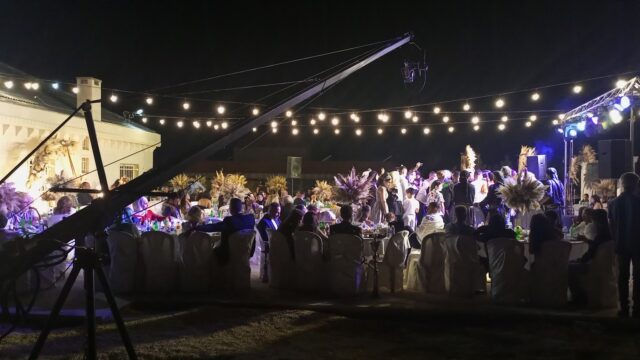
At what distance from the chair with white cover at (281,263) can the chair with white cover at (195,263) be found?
90cm

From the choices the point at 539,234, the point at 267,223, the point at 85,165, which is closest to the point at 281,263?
the point at 267,223

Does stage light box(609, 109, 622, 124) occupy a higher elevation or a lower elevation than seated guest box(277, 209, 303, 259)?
higher

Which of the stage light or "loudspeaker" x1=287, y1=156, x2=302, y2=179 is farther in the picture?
"loudspeaker" x1=287, y1=156, x2=302, y2=179

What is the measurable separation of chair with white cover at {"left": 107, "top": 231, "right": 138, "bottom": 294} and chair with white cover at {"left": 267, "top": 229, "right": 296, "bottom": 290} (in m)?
1.90

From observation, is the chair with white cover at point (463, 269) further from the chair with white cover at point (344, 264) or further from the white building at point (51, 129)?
the white building at point (51, 129)

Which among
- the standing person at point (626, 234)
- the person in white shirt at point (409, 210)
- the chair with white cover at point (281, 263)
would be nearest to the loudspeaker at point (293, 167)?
the person in white shirt at point (409, 210)

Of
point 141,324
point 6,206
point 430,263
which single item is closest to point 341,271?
point 430,263

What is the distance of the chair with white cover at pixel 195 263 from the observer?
8.02 meters

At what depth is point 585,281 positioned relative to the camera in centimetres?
727

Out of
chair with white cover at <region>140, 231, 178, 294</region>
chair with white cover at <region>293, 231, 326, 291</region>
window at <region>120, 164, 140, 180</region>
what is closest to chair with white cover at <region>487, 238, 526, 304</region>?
chair with white cover at <region>293, 231, 326, 291</region>

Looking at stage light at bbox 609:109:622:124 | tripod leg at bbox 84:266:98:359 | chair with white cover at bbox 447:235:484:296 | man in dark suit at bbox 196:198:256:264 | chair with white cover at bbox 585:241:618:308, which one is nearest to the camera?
tripod leg at bbox 84:266:98:359

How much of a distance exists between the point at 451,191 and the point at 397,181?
8.57 ft

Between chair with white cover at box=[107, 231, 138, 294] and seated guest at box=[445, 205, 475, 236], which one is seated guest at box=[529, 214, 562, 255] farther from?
chair with white cover at box=[107, 231, 138, 294]

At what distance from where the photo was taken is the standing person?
6.58m
